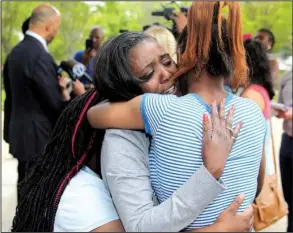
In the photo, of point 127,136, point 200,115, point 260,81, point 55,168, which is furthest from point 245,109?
point 260,81

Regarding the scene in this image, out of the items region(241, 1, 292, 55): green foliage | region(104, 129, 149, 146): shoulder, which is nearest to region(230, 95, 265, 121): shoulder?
region(104, 129, 149, 146): shoulder

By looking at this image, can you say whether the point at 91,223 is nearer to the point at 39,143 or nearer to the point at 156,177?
the point at 156,177

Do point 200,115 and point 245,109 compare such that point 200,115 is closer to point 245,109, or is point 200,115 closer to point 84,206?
point 245,109

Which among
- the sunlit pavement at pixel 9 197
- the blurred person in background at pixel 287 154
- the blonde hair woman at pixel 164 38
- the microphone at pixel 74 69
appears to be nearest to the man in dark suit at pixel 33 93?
the microphone at pixel 74 69

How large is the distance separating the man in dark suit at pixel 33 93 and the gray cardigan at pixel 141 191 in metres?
2.51

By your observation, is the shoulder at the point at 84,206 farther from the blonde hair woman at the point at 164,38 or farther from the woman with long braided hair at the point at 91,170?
the blonde hair woman at the point at 164,38

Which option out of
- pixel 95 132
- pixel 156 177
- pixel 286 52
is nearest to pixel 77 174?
pixel 95 132

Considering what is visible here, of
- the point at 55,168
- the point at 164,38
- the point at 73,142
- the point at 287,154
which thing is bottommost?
the point at 287,154

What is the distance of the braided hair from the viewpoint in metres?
1.48

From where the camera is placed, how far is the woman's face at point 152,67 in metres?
1.51

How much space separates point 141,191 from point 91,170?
283 mm

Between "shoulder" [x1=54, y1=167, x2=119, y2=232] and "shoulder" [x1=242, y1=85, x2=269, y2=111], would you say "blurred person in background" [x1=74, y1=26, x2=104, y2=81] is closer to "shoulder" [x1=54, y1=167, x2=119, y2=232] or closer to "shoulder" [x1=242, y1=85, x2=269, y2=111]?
"shoulder" [x1=242, y1=85, x2=269, y2=111]

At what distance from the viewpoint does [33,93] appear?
12.7ft

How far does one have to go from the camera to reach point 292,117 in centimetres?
364
